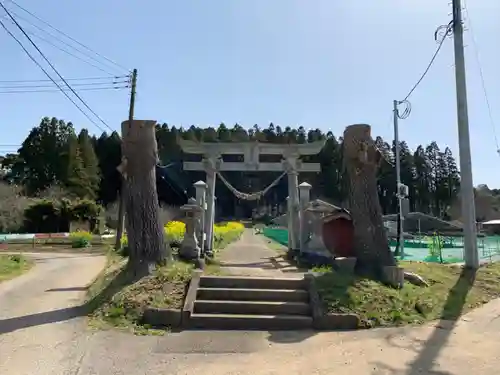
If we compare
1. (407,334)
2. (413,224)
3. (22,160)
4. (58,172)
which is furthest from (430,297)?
(22,160)

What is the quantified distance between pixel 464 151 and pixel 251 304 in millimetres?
5955

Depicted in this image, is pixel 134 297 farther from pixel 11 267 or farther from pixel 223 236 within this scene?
pixel 223 236

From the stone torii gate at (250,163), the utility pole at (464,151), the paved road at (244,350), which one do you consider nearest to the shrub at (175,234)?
the stone torii gate at (250,163)

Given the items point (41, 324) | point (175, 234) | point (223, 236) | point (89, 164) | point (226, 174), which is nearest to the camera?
point (41, 324)

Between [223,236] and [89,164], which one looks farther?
[89,164]

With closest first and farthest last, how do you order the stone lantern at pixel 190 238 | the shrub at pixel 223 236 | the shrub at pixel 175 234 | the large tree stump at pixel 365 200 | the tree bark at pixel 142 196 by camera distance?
the tree bark at pixel 142 196
the large tree stump at pixel 365 200
the stone lantern at pixel 190 238
the shrub at pixel 175 234
the shrub at pixel 223 236

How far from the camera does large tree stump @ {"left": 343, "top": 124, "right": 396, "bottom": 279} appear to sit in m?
8.34

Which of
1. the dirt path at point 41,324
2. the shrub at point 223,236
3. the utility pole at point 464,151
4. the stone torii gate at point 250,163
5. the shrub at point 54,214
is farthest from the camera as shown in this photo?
the shrub at point 54,214

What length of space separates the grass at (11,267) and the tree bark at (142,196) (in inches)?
167

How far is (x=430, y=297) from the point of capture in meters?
7.60

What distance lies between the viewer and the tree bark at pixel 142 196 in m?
8.17

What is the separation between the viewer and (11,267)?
11.9 m

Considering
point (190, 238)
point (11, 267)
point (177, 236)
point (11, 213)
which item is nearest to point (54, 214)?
point (11, 213)

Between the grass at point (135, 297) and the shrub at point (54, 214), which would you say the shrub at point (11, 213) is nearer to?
the shrub at point (54, 214)
